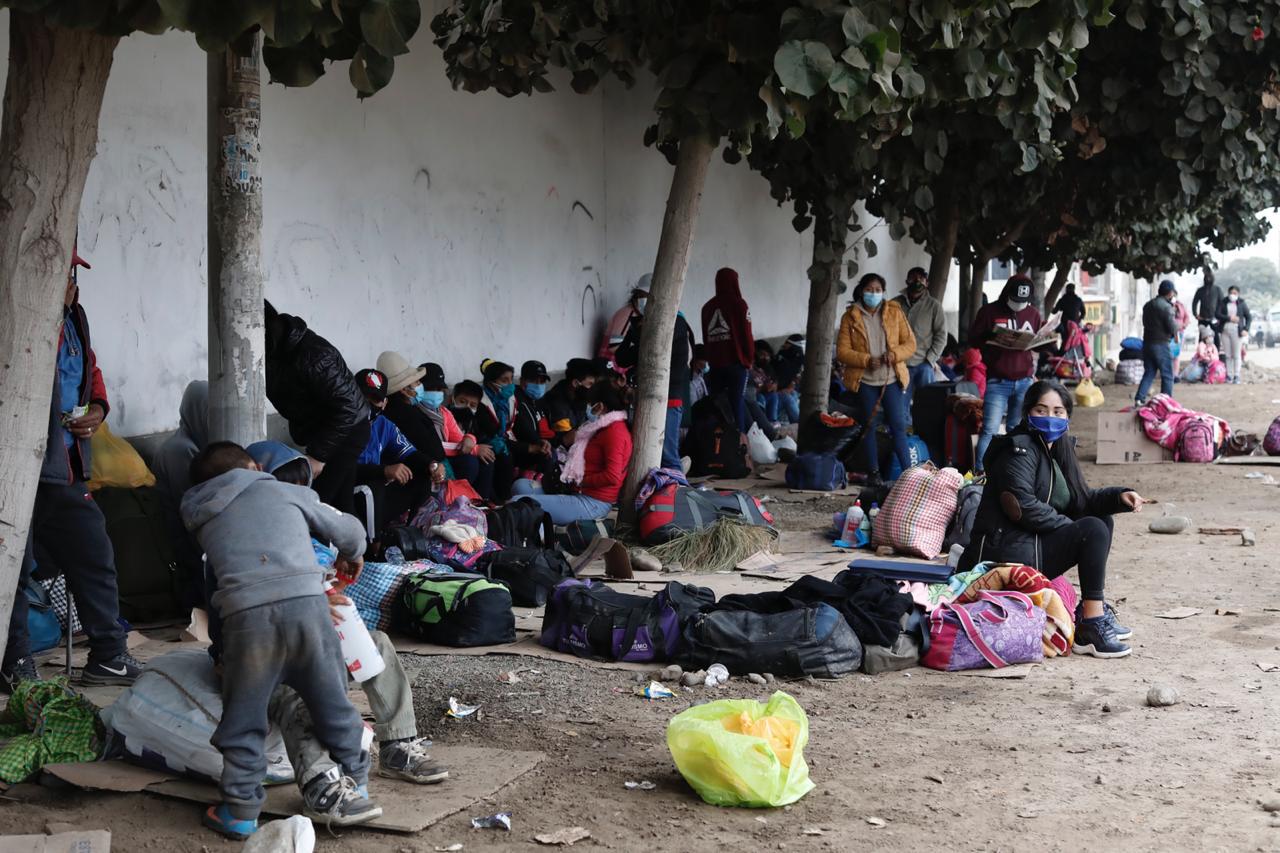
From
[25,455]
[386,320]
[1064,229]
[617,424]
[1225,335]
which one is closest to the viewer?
[25,455]

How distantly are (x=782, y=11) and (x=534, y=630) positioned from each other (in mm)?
3299

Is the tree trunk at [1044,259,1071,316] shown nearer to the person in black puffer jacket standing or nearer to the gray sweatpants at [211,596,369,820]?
the person in black puffer jacket standing

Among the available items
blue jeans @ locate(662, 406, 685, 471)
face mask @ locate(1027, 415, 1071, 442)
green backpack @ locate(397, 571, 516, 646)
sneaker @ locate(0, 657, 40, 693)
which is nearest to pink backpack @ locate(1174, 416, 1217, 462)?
blue jeans @ locate(662, 406, 685, 471)

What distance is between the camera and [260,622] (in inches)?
158

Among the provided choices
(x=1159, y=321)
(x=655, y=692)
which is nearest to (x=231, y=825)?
(x=655, y=692)

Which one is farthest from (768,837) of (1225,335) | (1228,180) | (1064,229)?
(1225,335)

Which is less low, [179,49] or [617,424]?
[179,49]

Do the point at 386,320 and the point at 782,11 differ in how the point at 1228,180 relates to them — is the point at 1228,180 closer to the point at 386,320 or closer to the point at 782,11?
the point at 782,11

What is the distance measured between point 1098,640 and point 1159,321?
11.4m

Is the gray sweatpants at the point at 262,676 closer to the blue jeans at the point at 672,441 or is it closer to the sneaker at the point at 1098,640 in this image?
the sneaker at the point at 1098,640

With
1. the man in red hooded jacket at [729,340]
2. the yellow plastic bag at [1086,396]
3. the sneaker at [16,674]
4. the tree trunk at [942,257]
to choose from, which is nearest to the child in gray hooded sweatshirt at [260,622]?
the sneaker at [16,674]

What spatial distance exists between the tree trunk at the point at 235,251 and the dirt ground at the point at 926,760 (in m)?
1.36

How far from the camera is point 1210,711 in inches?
216

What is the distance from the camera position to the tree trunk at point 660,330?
29.8 feet
